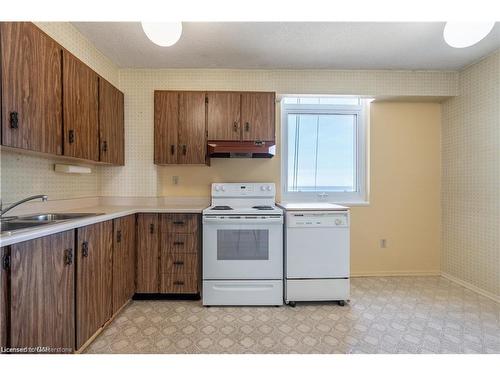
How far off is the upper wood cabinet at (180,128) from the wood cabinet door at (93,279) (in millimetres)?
1051

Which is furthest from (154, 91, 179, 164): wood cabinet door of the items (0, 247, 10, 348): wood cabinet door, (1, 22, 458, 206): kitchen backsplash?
(0, 247, 10, 348): wood cabinet door

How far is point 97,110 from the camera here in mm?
2170

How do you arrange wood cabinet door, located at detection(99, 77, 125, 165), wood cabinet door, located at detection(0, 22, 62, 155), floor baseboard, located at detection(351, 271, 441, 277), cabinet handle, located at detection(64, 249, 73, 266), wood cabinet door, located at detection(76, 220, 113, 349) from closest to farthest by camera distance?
wood cabinet door, located at detection(0, 22, 62, 155) < cabinet handle, located at detection(64, 249, 73, 266) < wood cabinet door, located at detection(76, 220, 113, 349) < wood cabinet door, located at detection(99, 77, 125, 165) < floor baseboard, located at detection(351, 271, 441, 277)

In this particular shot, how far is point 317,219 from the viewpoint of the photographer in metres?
2.32

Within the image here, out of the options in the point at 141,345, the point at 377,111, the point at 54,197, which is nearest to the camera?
the point at 141,345

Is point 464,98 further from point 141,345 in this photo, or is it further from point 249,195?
point 141,345

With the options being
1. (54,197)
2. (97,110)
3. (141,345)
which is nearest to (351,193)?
(141,345)

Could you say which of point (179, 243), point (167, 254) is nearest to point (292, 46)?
point (179, 243)

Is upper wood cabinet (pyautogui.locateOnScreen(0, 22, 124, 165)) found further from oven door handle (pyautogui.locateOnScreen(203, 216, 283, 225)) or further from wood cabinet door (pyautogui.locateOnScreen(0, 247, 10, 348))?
oven door handle (pyautogui.locateOnScreen(203, 216, 283, 225))

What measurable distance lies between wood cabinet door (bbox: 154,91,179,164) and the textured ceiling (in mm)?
440

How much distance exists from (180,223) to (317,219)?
135 cm

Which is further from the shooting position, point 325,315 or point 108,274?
point 325,315

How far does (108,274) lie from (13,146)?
1.08m

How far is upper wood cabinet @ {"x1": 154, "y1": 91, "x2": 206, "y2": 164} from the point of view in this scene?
2654mm
